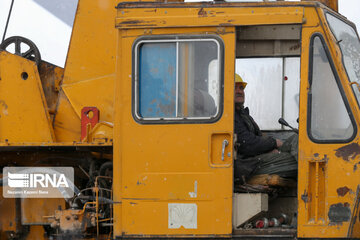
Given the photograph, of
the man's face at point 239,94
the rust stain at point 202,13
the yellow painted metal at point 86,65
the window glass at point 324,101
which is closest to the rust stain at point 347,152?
the window glass at point 324,101

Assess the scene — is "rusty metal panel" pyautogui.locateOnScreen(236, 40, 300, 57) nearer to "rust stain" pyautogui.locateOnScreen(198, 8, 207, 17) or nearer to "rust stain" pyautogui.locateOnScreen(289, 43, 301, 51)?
"rust stain" pyautogui.locateOnScreen(289, 43, 301, 51)

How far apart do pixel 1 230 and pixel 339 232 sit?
3.24 meters

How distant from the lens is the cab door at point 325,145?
13.4ft

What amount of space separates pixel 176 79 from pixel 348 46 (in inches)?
61.9

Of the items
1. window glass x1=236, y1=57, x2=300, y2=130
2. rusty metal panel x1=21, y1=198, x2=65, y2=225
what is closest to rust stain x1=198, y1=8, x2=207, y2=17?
window glass x1=236, y1=57, x2=300, y2=130

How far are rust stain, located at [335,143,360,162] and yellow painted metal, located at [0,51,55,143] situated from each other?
8.94 feet

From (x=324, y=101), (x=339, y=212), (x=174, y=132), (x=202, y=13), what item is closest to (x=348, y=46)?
(x=324, y=101)

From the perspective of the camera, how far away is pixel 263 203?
4457 millimetres

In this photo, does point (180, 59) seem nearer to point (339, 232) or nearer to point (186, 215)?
point (186, 215)

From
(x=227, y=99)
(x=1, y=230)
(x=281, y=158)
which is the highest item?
A: (x=227, y=99)

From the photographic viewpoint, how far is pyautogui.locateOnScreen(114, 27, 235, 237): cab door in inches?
166

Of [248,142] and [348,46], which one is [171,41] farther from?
[348,46]

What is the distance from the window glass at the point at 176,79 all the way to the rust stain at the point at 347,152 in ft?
3.51

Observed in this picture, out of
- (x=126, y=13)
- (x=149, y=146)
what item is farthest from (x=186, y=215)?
(x=126, y=13)
